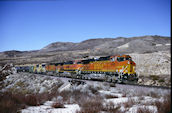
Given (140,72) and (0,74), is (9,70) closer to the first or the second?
(0,74)

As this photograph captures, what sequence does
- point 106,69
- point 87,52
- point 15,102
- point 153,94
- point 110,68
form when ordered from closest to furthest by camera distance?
point 15,102 < point 153,94 < point 110,68 < point 106,69 < point 87,52

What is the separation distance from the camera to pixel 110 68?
21094 millimetres

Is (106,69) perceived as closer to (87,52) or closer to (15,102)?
(15,102)

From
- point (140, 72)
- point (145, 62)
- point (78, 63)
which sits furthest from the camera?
point (145, 62)

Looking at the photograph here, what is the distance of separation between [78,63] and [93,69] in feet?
18.6

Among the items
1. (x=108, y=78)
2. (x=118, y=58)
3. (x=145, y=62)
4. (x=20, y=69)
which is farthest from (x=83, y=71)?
(x=20, y=69)

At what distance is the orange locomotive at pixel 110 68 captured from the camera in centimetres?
1912

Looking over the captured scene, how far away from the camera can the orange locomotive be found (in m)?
19.1

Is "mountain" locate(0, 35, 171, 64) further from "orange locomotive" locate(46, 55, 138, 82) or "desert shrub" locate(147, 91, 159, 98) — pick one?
"desert shrub" locate(147, 91, 159, 98)

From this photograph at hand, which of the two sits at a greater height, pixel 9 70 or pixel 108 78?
pixel 9 70

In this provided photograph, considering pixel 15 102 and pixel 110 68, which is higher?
pixel 110 68

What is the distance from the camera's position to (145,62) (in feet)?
122

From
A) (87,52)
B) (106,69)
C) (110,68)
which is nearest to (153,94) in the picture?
(110,68)

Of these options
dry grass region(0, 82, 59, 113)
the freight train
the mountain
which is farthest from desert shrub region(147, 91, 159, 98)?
the mountain
